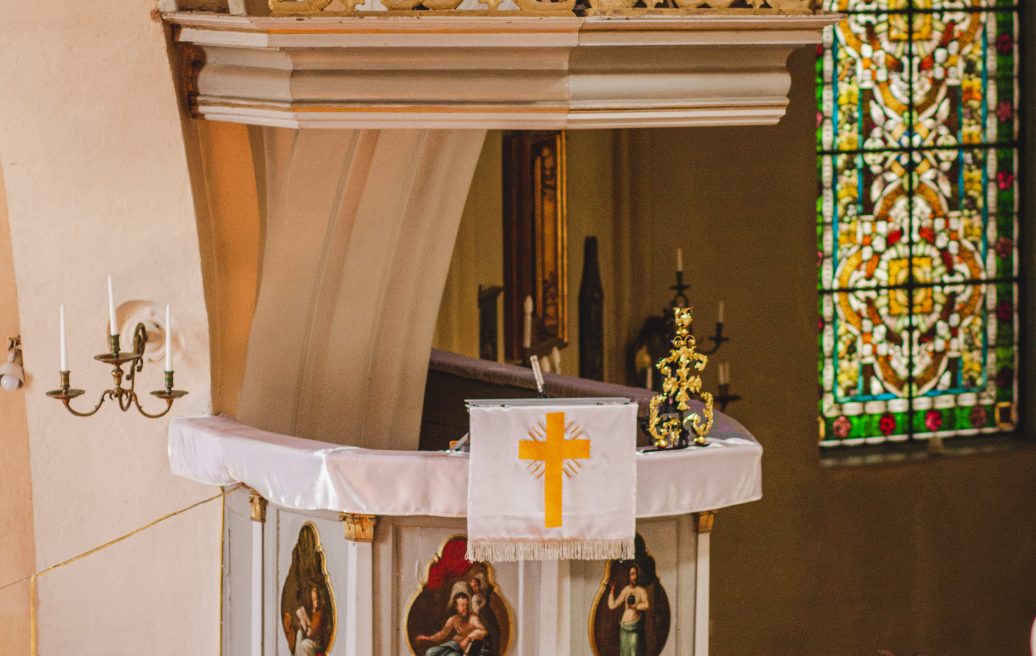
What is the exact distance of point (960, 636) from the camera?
472 inches

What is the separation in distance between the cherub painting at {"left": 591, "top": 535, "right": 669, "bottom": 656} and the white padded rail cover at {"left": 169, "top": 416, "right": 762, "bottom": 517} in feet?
0.72

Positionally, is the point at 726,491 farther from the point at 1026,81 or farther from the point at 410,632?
the point at 1026,81

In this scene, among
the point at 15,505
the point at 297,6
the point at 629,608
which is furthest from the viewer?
the point at 15,505

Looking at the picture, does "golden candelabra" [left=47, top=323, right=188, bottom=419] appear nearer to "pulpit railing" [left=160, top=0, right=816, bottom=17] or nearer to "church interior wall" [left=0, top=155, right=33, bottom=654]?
"church interior wall" [left=0, top=155, right=33, bottom=654]

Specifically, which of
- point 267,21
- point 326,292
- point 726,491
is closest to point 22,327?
point 326,292

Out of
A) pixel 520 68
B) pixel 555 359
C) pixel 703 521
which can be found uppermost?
pixel 520 68

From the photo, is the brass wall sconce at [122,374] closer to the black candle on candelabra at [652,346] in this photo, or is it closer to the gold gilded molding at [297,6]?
the gold gilded molding at [297,6]

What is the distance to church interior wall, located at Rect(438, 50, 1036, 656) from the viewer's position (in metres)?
11.2

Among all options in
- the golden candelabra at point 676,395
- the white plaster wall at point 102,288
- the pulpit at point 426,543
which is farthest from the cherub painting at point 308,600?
the golden candelabra at point 676,395

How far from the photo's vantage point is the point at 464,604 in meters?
6.03

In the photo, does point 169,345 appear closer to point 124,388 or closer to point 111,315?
point 111,315

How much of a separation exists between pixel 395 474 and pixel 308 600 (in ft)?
2.20

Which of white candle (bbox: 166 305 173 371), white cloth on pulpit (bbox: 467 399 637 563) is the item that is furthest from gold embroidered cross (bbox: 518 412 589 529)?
white candle (bbox: 166 305 173 371)

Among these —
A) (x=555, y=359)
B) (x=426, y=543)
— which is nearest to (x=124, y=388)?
(x=426, y=543)
